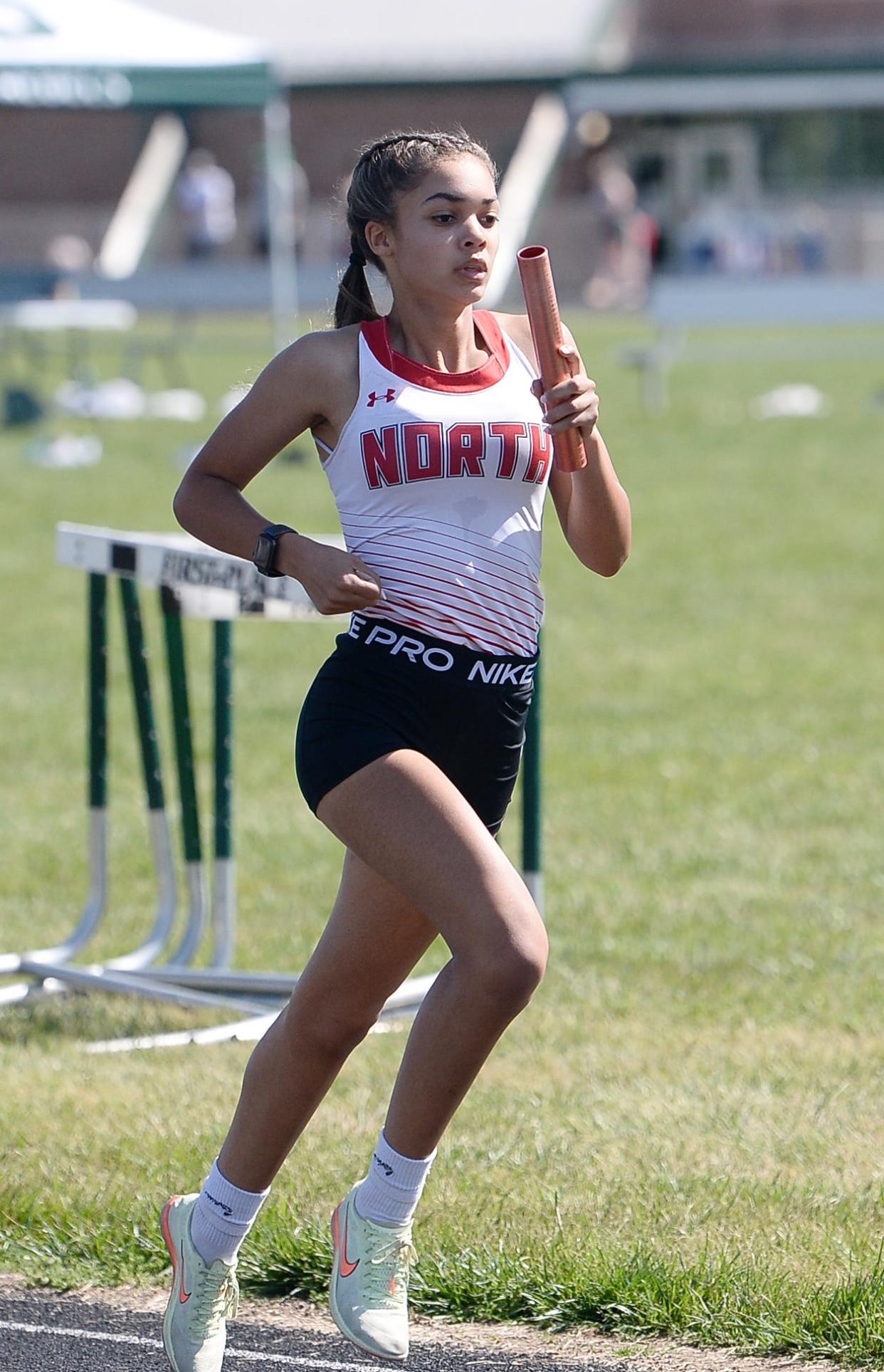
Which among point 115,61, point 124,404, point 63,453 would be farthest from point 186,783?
point 124,404

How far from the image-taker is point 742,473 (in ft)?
56.5

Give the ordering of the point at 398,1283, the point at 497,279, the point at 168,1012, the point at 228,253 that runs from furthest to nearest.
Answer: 1. the point at 228,253
2. the point at 497,279
3. the point at 168,1012
4. the point at 398,1283

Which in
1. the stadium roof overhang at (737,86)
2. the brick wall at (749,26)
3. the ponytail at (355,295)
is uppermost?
the brick wall at (749,26)

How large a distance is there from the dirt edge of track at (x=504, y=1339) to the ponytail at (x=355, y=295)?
192 centimetres

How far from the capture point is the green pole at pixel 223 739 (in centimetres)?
561

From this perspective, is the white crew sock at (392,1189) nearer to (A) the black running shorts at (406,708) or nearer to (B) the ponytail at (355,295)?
(A) the black running shorts at (406,708)

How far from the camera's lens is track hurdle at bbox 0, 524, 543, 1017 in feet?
17.7

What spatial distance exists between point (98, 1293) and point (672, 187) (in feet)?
154

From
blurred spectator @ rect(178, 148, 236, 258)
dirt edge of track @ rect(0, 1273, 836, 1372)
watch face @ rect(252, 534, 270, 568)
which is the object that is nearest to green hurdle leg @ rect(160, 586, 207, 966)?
dirt edge of track @ rect(0, 1273, 836, 1372)

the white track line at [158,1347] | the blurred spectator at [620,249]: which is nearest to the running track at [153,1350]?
the white track line at [158,1347]

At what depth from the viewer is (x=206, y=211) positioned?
3984cm

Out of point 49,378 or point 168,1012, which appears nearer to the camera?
point 168,1012

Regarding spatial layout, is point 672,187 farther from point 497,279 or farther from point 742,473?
point 742,473

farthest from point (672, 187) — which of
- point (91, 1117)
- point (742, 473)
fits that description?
point (91, 1117)
